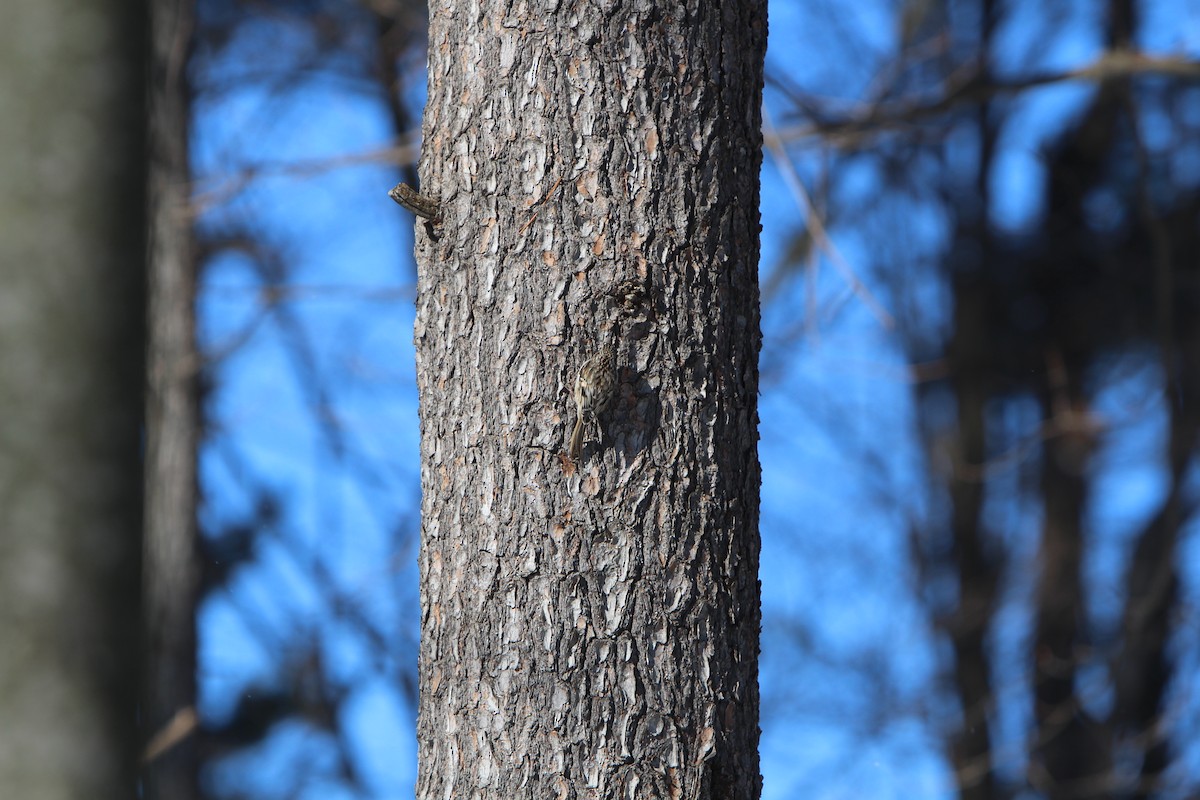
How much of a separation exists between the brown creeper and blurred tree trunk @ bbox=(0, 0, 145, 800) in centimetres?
70

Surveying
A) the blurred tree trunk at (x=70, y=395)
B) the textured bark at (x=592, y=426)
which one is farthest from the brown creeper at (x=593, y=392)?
the blurred tree trunk at (x=70, y=395)

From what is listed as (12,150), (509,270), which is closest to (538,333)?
(509,270)

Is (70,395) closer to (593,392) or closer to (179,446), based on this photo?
(593,392)

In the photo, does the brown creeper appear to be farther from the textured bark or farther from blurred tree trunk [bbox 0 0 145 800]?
blurred tree trunk [bbox 0 0 145 800]

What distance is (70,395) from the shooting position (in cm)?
90

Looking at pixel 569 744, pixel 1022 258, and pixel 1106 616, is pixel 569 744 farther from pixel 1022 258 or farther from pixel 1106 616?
pixel 1022 258

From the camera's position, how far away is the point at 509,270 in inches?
64.0

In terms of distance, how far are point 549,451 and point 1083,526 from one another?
7320 mm

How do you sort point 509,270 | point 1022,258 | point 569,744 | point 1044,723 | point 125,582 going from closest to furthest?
point 125,582 < point 569,744 < point 509,270 < point 1044,723 < point 1022,258

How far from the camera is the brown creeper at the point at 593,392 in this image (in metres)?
1.55

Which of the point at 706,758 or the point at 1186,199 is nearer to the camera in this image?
the point at 706,758

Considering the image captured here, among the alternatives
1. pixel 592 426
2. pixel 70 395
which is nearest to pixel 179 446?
pixel 592 426

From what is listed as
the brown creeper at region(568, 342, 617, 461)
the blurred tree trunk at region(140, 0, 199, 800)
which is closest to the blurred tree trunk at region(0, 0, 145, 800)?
the brown creeper at region(568, 342, 617, 461)

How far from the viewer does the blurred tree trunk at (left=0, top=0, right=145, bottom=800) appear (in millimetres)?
861
